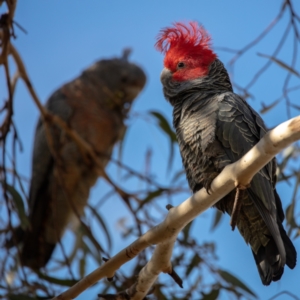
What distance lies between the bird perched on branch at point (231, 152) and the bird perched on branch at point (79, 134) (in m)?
1.64

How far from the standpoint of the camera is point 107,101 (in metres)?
3.96

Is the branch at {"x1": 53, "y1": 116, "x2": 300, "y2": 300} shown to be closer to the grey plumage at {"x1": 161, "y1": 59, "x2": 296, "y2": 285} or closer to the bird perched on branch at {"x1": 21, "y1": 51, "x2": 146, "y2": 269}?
the grey plumage at {"x1": 161, "y1": 59, "x2": 296, "y2": 285}

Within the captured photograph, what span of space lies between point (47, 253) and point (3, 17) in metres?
1.93

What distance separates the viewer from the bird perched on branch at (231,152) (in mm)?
1736

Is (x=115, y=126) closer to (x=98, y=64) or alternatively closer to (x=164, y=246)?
(x=98, y=64)

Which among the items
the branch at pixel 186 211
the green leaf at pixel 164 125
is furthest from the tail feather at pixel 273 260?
the green leaf at pixel 164 125

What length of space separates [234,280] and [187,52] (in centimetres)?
109

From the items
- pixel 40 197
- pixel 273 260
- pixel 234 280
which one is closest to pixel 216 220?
pixel 234 280

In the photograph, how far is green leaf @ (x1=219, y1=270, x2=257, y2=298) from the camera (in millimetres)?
2367

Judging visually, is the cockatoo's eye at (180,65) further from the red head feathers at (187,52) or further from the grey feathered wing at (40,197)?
the grey feathered wing at (40,197)

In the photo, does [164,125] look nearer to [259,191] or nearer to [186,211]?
[259,191]

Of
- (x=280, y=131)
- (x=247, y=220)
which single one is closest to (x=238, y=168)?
(x=280, y=131)

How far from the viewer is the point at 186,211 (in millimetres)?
1504

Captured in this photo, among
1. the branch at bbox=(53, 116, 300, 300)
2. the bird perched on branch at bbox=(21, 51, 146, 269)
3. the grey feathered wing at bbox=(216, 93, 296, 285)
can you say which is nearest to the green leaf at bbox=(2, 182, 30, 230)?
the branch at bbox=(53, 116, 300, 300)
